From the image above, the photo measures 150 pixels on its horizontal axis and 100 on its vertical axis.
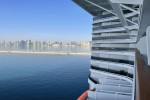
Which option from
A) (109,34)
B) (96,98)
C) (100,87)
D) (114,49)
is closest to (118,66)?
(114,49)

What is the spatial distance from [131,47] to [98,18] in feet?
40.9

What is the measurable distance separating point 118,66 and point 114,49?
3.67 m

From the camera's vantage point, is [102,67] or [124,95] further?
[102,67]

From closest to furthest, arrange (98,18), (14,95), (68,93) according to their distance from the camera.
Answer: (98,18)
(14,95)
(68,93)

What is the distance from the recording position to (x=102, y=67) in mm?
49906

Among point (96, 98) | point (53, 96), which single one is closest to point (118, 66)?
point (96, 98)

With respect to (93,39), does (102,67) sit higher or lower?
lower

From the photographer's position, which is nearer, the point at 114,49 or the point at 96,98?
the point at 96,98

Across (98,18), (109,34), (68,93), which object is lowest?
(68,93)

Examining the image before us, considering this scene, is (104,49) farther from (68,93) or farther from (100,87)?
(68,93)

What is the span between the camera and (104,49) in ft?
165

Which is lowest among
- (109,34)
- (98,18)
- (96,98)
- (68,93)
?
(68,93)

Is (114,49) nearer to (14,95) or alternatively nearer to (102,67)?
(102,67)

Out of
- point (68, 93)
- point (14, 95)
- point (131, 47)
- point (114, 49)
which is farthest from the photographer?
point (68, 93)
